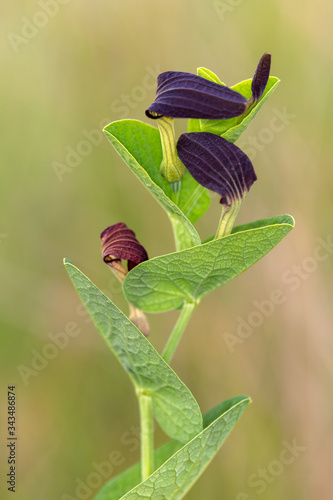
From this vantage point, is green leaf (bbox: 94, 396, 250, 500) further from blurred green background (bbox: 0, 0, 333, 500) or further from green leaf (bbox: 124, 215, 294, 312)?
blurred green background (bbox: 0, 0, 333, 500)

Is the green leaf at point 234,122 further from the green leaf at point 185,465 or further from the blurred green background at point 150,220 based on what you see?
the blurred green background at point 150,220

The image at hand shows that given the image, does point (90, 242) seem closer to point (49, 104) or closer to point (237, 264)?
point (49, 104)

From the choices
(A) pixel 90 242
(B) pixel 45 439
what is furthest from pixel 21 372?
(A) pixel 90 242

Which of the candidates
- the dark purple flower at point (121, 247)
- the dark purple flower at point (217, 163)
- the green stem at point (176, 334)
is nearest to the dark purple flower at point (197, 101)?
the dark purple flower at point (217, 163)

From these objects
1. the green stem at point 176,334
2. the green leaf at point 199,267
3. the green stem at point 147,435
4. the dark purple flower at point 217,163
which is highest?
the dark purple flower at point 217,163

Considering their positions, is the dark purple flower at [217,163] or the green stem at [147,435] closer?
the dark purple flower at [217,163]

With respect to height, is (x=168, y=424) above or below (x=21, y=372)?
below

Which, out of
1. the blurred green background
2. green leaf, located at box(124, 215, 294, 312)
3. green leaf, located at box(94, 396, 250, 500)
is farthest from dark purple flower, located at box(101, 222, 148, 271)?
the blurred green background
